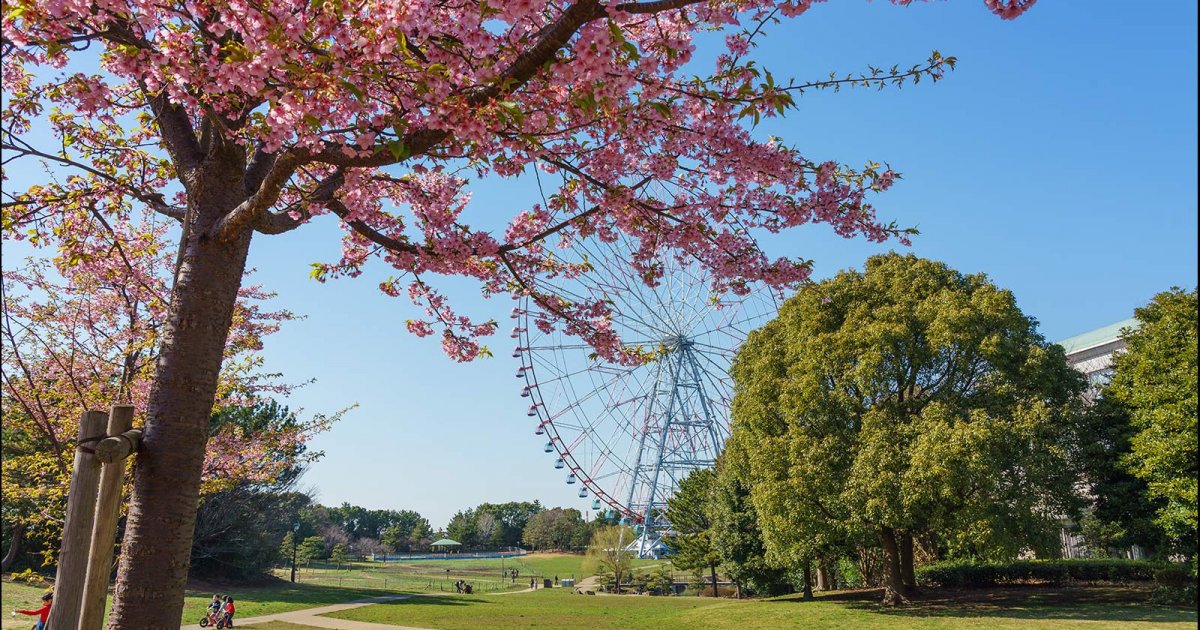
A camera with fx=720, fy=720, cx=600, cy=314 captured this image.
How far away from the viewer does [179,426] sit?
3.74m

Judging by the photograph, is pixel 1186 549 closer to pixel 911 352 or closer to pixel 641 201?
pixel 911 352

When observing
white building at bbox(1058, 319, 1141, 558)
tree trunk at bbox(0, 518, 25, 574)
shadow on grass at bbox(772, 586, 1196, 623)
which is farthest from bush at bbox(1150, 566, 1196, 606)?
tree trunk at bbox(0, 518, 25, 574)

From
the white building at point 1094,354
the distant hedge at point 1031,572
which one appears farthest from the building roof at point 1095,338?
the distant hedge at point 1031,572

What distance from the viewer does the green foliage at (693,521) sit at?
1068 inches

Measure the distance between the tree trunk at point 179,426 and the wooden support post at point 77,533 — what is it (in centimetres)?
17

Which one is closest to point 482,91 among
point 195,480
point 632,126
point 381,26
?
point 381,26

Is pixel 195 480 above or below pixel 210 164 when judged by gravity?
below

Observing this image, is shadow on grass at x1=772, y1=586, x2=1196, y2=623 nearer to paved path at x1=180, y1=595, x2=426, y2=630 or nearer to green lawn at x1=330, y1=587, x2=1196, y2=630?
green lawn at x1=330, y1=587, x2=1196, y2=630

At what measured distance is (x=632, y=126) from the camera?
4883mm

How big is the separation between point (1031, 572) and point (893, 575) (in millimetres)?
6180

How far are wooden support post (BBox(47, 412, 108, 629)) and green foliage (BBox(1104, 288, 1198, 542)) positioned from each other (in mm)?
17841

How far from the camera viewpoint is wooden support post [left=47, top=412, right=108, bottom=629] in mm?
3371

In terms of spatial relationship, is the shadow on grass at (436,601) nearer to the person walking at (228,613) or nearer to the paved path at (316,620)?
the paved path at (316,620)

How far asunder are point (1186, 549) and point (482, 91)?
18664mm
